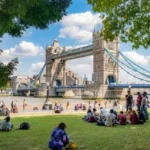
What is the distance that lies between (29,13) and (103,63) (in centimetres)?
9604

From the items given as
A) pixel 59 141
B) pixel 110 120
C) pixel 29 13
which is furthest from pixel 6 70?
pixel 110 120

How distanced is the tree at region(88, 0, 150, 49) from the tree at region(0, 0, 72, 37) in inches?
92.0

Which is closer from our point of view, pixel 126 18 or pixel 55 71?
pixel 126 18

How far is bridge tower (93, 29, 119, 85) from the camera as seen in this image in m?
102

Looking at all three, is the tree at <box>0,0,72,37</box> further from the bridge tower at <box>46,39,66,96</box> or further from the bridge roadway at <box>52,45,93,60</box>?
the bridge tower at <box>46,39,66,96</box>

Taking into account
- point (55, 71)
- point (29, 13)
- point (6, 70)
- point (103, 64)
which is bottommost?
point (6, 70)

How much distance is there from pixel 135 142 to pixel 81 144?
5.34 ft

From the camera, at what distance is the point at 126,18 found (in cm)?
1006

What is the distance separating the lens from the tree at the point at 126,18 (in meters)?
9.66

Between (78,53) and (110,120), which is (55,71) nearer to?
(78,53)

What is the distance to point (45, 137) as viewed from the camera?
11.3m

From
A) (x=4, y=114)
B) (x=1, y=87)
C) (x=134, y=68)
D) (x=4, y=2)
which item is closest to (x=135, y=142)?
(x=1, y=87)

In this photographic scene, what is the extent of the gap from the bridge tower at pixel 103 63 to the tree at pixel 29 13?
302 ft

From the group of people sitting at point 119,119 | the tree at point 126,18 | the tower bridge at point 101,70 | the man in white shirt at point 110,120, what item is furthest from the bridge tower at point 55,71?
the tree at point 126,18
